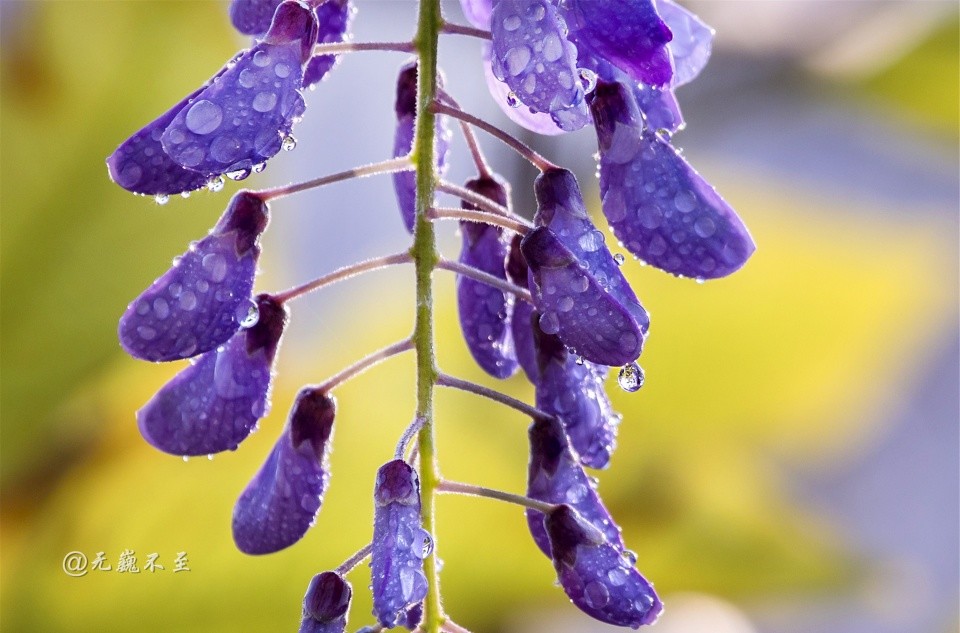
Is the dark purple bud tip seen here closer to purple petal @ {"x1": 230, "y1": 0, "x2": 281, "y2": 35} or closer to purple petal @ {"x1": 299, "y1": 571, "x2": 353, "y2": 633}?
purple petal @ {"x1": 299, "y1": 571, "x2": 353, "y2": 633}

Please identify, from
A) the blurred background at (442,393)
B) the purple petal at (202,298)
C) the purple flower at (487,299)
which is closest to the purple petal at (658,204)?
the purple flower at (487,299)

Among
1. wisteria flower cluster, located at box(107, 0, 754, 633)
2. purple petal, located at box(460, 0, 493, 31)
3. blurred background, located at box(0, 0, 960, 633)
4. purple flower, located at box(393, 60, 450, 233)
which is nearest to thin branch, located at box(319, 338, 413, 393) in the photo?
wisteria flower cluster, located at box(107, 0, 754, 633)

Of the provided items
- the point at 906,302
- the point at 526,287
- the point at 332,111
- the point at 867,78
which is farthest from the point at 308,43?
the point at 332,111

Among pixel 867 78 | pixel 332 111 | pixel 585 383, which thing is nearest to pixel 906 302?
pixel 867 78

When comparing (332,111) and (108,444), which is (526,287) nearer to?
(108,444)

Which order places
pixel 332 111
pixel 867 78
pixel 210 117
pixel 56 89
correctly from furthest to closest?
pixel 332 111, pixel 867 78, pixel 56 89, pixel 210 117

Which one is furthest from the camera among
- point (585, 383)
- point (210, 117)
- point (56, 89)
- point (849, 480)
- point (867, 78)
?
point (849, 480)

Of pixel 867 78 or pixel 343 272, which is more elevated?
pixel 867 78

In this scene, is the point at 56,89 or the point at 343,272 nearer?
the point at 343,272

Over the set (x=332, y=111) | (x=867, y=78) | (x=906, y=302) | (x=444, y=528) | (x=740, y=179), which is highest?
(x=332, y=111)
